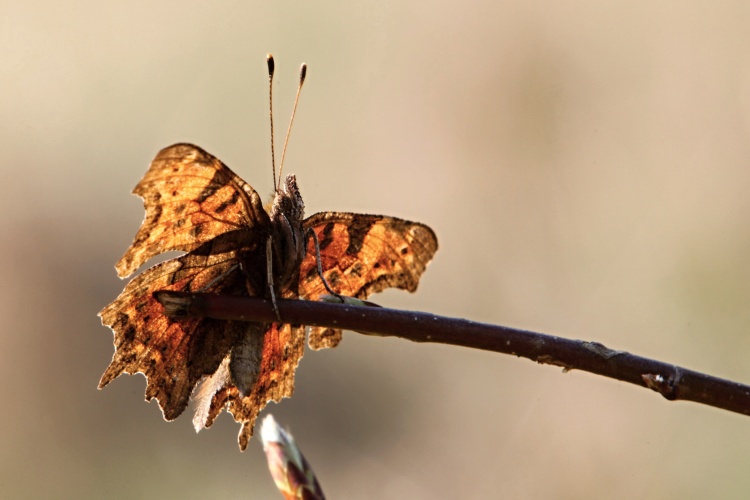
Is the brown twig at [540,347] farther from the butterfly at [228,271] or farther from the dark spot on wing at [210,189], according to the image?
the dark spot on wing at [210,189]

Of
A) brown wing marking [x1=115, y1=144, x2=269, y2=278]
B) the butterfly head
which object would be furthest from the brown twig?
the butterfly head

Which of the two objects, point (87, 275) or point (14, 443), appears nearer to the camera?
point (14, 443)

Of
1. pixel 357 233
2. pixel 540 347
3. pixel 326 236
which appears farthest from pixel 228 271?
pixel 540 347

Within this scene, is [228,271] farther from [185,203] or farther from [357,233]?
[357,233]

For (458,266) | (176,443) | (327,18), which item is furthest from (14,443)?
(327,18)

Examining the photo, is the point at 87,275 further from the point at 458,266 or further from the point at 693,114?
the point at 693,114

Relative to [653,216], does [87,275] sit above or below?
below
